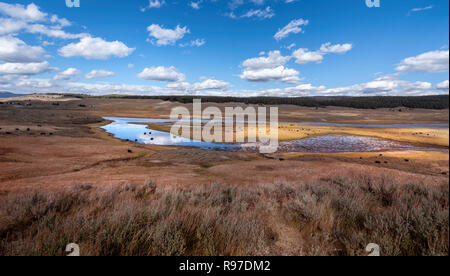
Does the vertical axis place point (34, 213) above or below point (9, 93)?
below

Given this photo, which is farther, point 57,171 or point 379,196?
point 57,171

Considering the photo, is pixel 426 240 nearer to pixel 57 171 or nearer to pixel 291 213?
pixel 291 213

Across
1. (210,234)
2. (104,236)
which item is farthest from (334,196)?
(104,236)

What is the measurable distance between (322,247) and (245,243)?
123 cm

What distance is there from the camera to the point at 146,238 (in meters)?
3.13

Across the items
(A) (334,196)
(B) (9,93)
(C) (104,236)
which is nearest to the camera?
(C) (104,236)

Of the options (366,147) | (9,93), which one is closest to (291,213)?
(366,147)

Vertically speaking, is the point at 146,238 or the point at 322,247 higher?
the point at 146,238

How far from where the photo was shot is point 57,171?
14227mm

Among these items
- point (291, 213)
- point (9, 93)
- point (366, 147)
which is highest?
point (9, 93)
